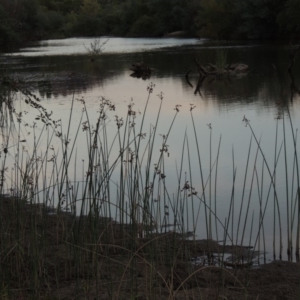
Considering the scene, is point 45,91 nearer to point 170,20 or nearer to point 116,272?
point 116,272

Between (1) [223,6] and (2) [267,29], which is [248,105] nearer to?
(2) [267,29]

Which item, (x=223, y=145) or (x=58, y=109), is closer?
(x=223, y=145)

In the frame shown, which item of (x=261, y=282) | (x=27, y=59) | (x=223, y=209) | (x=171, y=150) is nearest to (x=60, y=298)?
(x=261, y=282)

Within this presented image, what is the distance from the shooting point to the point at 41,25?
36.4 m

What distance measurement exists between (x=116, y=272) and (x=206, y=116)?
5.68 meters

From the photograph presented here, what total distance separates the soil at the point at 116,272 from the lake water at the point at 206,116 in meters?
0.19

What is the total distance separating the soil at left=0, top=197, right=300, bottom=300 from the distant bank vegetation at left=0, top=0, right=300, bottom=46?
37.3 ft

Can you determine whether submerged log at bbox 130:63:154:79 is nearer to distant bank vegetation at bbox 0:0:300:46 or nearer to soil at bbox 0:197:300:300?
distant bank vegetation at bbox 0:0:300:46

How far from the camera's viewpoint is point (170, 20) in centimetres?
4019

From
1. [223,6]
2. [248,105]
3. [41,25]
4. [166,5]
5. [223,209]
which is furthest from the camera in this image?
[166,5]

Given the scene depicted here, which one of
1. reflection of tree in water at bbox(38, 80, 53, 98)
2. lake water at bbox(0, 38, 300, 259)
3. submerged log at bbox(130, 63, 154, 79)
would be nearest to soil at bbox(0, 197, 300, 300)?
lake water at bbox(0, 38, 300, 259)

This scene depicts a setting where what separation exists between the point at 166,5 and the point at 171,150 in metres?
35.2

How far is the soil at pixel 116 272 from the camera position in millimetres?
2422

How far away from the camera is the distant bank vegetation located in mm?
26219
